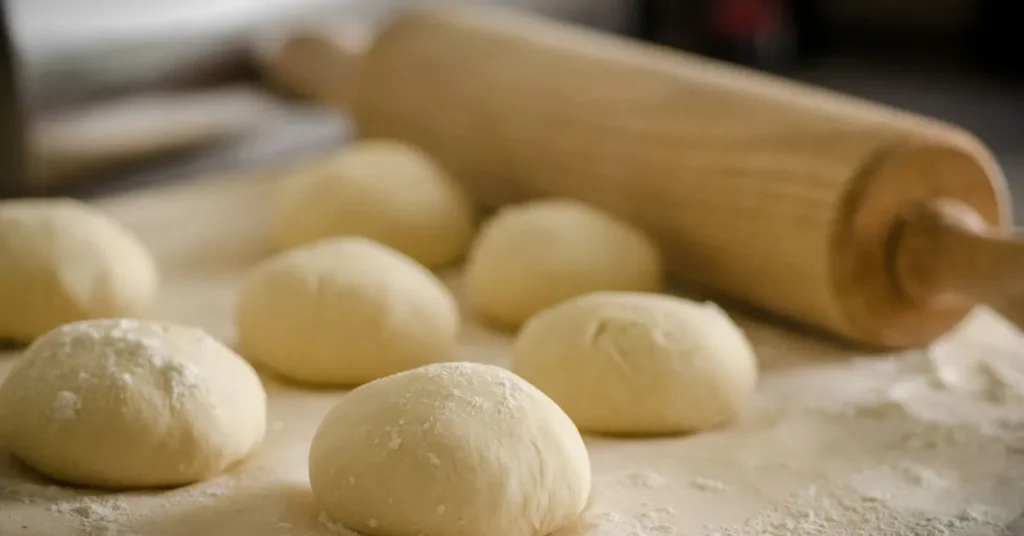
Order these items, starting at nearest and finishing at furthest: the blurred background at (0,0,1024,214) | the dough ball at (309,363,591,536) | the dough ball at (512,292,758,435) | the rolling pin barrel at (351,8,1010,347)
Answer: the dough ball at (309,363,591,536), the dough ball at (512,292,758,435), the rolling pin barrel at (351,8,1010,347), the blurred background at (0,0,1024,214)

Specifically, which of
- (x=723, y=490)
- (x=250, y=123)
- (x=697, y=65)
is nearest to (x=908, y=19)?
(x=697, y=65)

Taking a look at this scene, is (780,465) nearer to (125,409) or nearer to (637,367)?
(637,367)

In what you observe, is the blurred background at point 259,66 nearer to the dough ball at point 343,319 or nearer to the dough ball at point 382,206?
the dough ball at point 382,206

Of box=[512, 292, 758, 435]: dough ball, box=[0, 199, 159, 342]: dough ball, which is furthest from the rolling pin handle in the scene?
box=[0, 199, 159, 342]: dough ball

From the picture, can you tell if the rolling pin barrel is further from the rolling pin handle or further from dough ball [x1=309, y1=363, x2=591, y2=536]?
dough ball [x1=309, y1=363, x2=591, y2=536]

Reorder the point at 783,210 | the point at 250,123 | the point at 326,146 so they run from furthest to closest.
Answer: the point at 326,146 → the point at 250,123 → the point at 783,210

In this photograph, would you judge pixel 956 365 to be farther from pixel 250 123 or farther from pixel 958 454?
pixel 250 123
